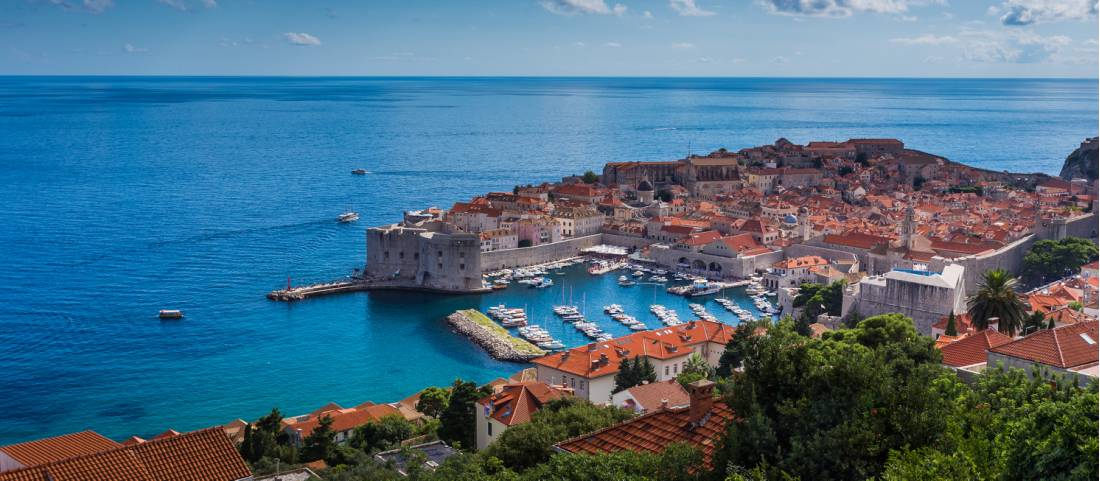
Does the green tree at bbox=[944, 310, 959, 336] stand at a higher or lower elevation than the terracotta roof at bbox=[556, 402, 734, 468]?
lower

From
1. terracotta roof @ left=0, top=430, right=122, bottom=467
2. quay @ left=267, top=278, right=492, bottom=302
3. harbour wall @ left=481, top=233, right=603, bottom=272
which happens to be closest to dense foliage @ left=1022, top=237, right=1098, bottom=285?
harbour wall @ left=481, top=233, right=603, bottom=272

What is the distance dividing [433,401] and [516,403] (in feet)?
15.8

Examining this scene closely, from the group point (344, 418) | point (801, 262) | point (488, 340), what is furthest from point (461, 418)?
point (801, 262)

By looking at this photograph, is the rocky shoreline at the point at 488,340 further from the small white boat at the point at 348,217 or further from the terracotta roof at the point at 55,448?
the small white boat at the point at 348,217

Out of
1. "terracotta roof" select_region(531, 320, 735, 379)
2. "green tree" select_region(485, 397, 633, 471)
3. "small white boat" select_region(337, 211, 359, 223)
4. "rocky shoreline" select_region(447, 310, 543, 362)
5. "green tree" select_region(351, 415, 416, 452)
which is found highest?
"green tree" select_region(485, 397, 633, 471)

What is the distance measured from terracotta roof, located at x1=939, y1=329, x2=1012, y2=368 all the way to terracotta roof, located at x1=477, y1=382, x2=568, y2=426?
562 cm

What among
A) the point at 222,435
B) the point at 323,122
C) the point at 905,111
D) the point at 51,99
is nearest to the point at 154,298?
the point at 222,435

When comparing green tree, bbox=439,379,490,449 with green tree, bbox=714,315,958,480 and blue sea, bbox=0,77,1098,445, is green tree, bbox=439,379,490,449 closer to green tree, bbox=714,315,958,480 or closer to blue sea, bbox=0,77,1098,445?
green tree, bbox=714,315,958,480

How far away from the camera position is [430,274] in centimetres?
3550

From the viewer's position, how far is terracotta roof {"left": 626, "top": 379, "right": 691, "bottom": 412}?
1495 cm

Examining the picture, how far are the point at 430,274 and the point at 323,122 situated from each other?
90.8 metres

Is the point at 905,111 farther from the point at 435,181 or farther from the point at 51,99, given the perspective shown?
the point at 51,99

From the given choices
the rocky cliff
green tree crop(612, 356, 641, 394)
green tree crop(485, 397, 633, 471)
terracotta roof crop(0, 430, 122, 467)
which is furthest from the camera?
the rocky cliff

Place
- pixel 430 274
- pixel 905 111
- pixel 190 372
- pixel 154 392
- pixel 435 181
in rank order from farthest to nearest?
1. pixel 905 111
2. pixel 435 181
3. pixel 430 274
4. pixel 190 372
5. pixel 154 392
